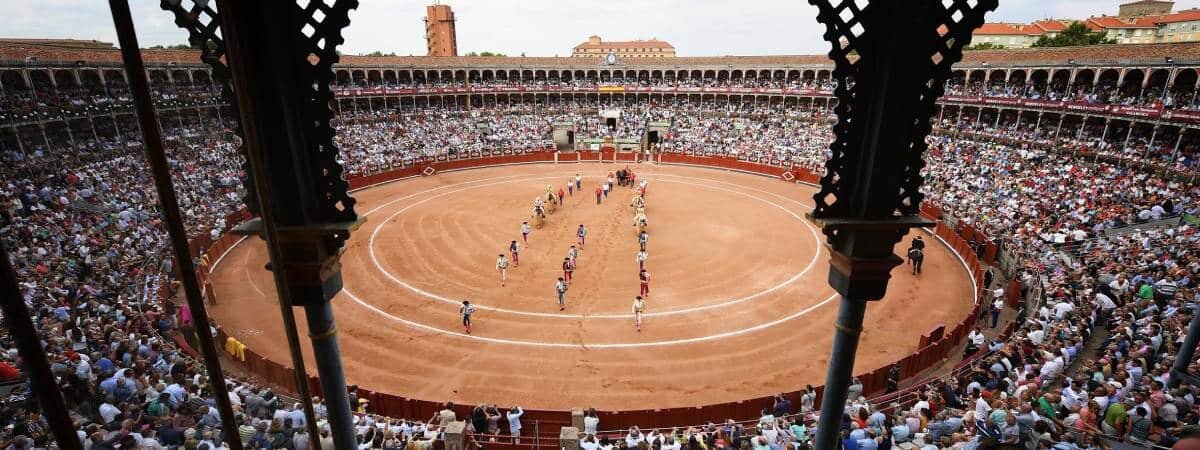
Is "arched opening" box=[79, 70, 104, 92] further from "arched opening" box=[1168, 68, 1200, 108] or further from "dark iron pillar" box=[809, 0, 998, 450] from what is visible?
"arched opening" box=[1168, 68, 1200, 108]

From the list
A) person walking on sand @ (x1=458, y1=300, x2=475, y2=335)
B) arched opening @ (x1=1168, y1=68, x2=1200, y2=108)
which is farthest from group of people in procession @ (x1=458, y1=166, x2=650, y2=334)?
arched opening @ (x1=1168, y1=68, x2=1200, y2=108)

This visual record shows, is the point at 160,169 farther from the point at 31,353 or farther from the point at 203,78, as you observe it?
the point at 203,78

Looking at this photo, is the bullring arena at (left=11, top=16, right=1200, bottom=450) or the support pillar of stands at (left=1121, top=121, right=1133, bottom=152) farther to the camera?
the support pillar of stands at (left=1121, top=121, right=1133, bottom=152)

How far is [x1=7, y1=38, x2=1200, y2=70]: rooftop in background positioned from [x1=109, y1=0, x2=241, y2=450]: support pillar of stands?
1.39ft

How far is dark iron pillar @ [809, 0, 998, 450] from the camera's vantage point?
3568 millimetres

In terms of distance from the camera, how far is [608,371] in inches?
585

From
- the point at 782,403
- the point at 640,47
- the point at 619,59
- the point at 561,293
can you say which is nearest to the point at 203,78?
the point at 782,403

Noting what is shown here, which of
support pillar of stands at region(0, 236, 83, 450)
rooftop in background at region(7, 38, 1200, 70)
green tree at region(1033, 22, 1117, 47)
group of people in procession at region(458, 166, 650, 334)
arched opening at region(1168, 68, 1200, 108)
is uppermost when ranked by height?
green tree at region(1033, 22, 1117, 47)

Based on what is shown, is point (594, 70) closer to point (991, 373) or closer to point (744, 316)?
point (744, 316)

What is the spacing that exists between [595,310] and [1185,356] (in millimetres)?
13491

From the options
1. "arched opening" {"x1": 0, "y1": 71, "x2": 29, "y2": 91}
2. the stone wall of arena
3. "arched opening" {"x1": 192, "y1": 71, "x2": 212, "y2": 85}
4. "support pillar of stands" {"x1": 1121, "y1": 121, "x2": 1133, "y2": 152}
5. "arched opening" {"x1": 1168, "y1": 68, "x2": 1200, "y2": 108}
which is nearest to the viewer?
"arched opening" {"x1": 192, "y1": 71, "x2": 212, "y2": 85}

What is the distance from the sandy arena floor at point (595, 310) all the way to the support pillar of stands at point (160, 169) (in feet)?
37.6

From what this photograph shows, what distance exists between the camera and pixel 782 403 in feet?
38.6

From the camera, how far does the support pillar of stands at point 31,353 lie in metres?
1.86
